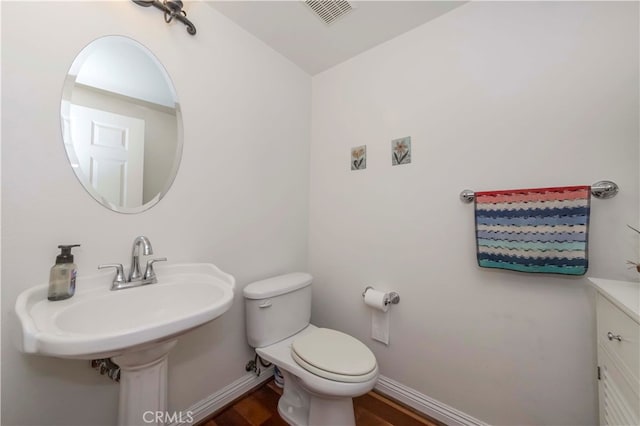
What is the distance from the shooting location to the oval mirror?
36.6 inches

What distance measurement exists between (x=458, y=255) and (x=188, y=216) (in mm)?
1392

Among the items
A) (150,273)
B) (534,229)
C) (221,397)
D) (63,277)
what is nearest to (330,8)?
(534,229)

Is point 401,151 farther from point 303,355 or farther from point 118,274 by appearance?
point 118,274

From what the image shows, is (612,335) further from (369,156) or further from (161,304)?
(161,304)

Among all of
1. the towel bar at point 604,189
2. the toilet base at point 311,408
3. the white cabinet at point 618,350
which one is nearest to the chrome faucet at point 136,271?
the toilet base at point 311,408

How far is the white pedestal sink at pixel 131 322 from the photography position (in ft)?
2.00

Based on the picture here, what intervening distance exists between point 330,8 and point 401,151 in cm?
85

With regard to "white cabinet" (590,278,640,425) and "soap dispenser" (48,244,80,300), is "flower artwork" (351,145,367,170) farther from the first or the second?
"soap dispenser" (48,244,80,300)

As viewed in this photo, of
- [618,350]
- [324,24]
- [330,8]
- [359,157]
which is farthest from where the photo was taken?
[359,157]

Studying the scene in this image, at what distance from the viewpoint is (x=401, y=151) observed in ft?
4.75

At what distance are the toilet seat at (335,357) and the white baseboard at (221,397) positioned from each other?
0.51 metres

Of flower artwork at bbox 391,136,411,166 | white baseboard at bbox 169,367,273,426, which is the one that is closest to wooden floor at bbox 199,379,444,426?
white baseboard at bbox 169,367,273,426

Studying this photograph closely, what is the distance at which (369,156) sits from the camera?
1575mm

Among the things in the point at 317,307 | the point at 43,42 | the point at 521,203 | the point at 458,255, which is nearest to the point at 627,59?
the point at 521,203
